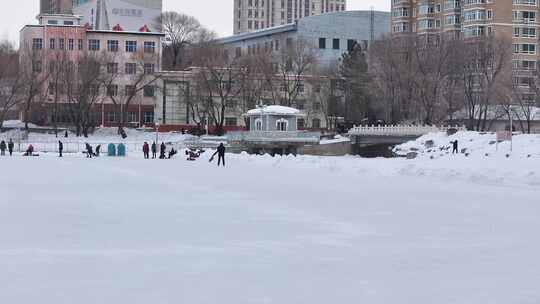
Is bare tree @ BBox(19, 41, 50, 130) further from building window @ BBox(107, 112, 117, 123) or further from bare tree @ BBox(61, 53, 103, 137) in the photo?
building window @ BBox(107, 112, 117, 123)

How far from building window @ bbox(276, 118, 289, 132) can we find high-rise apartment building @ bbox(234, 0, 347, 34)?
11556 cm

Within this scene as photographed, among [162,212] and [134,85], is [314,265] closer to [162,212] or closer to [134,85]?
[162,212]

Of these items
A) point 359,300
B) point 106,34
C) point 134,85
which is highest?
point 106,34

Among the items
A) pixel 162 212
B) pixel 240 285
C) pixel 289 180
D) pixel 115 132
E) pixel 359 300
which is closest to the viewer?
pixel 359 300

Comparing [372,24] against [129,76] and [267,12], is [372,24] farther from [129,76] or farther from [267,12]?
[267,12]

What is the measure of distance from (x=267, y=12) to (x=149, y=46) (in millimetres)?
96141

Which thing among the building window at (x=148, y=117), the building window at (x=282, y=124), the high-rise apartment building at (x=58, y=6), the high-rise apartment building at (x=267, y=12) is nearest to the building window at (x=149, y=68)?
the building window at (x=148, y=117)

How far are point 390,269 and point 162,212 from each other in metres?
7.60

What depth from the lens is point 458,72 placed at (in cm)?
7412

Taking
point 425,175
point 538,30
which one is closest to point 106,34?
point 538,30

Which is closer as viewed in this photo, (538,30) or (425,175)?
(425,175)

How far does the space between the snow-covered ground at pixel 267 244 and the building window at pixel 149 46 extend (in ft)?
232

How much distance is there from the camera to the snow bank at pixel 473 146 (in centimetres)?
4446

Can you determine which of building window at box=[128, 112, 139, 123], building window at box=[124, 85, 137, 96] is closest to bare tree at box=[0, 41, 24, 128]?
building window at box=[124, 85, 137, 96]
